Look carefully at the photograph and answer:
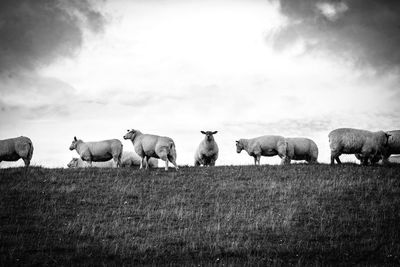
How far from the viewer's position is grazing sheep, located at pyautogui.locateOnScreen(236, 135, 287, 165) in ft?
92.2

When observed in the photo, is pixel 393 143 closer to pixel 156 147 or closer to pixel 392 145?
pixel 392 145

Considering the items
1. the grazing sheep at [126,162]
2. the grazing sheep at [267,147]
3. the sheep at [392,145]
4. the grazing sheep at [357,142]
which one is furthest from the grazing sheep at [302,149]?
the grazing sheep at [126,162]

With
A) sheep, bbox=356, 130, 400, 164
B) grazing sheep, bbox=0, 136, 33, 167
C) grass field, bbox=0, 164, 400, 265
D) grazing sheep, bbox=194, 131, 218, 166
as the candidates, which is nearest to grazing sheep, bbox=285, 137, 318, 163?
sheep, bbox=356, 130, 400, 164

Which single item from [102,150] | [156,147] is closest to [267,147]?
[156,147]

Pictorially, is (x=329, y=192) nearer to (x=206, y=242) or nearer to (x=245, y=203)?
(x=245, y=203)

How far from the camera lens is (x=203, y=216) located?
1433 cm

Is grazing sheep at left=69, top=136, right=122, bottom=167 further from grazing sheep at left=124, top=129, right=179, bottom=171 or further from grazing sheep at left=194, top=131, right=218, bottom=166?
grazing sheep at left=194, top=131, right=218, bottom=166

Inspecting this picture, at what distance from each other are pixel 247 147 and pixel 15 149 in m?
16.6

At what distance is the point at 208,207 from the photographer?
15.5m

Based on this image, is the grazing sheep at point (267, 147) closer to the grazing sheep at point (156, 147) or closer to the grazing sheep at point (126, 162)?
the grazing sheep at point (156, 147)

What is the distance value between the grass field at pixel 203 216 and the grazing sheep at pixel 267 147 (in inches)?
232

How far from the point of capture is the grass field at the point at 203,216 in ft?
33.8

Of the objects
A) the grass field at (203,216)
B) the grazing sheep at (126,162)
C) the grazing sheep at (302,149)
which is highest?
the grazing sheep at (302,149)

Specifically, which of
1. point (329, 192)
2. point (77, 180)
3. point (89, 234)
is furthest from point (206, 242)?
point (77, 180)
